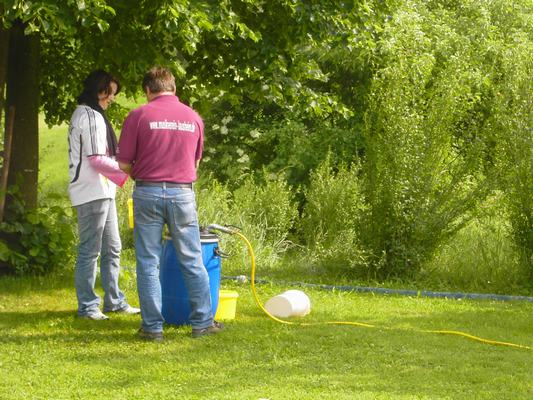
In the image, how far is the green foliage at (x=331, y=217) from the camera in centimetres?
1091

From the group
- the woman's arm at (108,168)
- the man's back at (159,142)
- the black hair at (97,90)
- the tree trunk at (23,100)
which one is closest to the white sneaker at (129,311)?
the woman's arm at (108,168)

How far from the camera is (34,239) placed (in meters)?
9.59

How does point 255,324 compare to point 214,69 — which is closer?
point 255,324

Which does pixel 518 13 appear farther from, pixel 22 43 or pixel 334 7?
pixel 22 43

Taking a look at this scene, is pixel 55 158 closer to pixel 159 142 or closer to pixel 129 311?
pixel 129 311

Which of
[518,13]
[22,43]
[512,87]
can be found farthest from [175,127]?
[518,13]

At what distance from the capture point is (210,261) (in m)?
7.54

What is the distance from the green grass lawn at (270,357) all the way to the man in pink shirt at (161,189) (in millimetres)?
302

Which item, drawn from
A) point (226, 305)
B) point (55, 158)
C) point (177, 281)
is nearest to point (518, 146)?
point (226, 305)

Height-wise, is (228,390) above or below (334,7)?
below

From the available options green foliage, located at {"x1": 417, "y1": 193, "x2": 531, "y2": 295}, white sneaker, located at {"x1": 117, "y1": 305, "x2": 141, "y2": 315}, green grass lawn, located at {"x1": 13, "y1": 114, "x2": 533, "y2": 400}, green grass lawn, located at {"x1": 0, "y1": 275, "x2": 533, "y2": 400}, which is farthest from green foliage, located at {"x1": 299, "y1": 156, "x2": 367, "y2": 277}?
white sneaker, located at {"x1": 117, "y1": 305, "x2": 141, "y2": 315}

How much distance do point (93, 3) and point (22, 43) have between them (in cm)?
236

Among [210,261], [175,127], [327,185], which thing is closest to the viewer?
[175,127]

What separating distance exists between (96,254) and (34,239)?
2.09 meters
